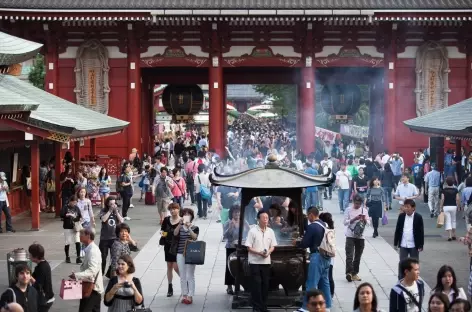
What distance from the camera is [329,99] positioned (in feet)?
122

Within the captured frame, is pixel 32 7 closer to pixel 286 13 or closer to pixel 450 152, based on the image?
pixel 286 13

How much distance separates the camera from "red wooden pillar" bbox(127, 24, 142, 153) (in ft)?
111

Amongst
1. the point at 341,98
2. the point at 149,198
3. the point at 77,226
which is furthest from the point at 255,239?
the point at 341,98

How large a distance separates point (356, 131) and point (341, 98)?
14.8 m

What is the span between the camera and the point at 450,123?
2323 centimetres

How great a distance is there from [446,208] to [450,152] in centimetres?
900

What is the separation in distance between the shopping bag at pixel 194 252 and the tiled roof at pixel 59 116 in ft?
23.0

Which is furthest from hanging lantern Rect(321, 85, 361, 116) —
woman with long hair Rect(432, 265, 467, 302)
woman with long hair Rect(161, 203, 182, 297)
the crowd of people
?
woman with long hair Rect(432, 265, 467, 302)

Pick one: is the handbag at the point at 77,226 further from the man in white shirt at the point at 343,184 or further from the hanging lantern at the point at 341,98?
the hanging lantern at the point at 341,98

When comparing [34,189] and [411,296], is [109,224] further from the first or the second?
[411,296]

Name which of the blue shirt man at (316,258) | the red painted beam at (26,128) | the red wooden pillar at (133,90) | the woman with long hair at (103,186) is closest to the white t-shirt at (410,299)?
the blue shirt man at (316,258)

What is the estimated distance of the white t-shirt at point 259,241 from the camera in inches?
497

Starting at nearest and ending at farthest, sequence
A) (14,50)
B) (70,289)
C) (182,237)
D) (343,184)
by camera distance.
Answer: (70,289)
(182,237)
(14,50)
(343,184)

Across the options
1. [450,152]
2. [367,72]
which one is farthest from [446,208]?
[367,72]
